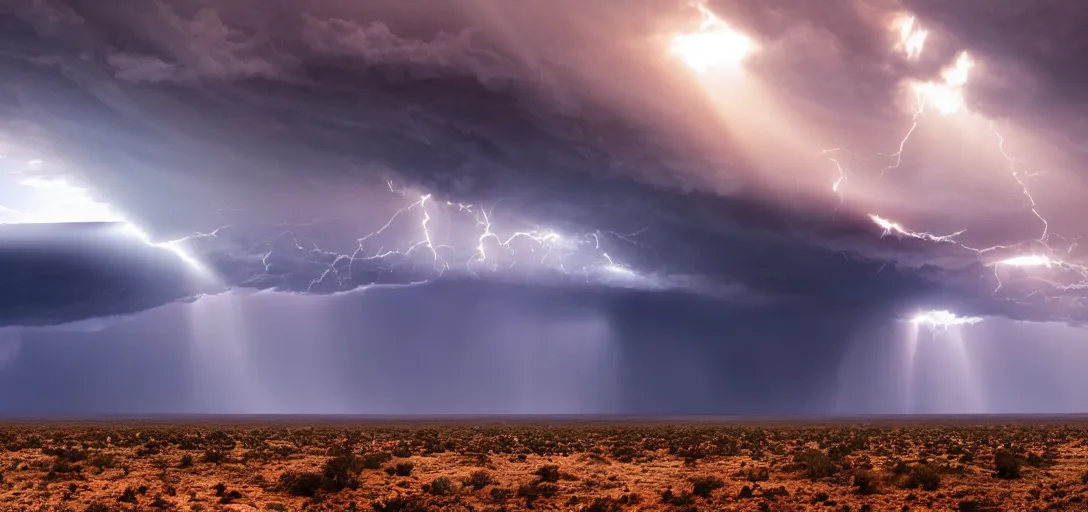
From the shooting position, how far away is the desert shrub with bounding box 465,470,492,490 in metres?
26.6

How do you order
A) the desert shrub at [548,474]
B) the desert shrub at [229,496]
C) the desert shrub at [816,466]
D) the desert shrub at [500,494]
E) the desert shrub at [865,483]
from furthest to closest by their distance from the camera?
the desert shrub at [548,474] < the desert shrub at [816,466] < the desert shrub at [500,494] < the desert shrub at [865,483] < the desert shrub at [229,496]

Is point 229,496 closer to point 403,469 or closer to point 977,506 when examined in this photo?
point 403,469

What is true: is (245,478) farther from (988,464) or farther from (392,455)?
(988,464)

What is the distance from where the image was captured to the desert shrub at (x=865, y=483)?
24.6 metres

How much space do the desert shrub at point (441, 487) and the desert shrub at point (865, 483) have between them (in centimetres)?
1307

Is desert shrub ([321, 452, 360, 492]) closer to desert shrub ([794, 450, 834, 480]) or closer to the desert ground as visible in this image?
the desert ground

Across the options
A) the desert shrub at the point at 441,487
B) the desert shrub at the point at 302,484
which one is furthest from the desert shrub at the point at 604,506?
the desert shrub at the point at 302,484

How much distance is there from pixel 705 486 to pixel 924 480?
6.98 m

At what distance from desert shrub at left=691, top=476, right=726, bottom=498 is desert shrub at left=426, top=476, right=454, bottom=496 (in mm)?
7945

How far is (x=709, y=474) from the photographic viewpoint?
96.7ft

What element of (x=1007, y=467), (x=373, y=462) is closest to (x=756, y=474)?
(x=1007, y=467)

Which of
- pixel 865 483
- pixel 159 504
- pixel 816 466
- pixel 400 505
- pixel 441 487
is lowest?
pixel 159 504

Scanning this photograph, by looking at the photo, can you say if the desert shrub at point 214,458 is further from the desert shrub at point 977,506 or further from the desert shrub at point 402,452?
the desert shrub at point 977,506

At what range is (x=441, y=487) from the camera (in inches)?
1013
